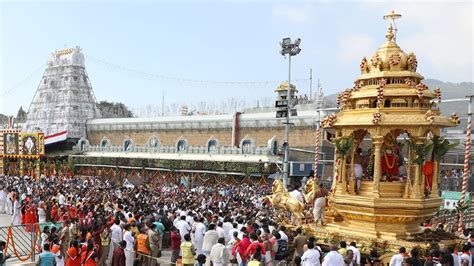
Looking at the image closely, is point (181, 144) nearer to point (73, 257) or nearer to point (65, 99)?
point (65, 99)

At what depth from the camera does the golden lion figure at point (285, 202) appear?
1262 cm

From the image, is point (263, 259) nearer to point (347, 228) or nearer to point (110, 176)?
point (347, 228)

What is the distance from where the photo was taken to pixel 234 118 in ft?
132

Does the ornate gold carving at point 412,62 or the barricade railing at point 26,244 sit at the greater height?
the ornate gold carving at point 412,62

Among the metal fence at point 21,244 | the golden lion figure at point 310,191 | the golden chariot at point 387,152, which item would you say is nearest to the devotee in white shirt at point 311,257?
the golden chariot at point 387,152

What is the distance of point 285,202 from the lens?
13.0 m

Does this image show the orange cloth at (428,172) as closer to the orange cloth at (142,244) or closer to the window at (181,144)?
the orange cloth at (142,244)

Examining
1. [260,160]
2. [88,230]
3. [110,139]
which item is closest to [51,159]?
[110,139]

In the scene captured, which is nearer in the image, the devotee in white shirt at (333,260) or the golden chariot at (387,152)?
the devotee in white shirt at (333,260)

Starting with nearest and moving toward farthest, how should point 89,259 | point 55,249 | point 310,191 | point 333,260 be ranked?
point 333,260
point 89,259
point 55,249
point 310,191

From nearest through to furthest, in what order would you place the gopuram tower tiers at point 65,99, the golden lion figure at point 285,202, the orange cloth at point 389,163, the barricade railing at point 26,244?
1. the orange cloth at point 389,163
2. the barricade railing at point 26,244
3. the golden lion figure at point 285,202
4. the gopuram tower tiers at point 65,99

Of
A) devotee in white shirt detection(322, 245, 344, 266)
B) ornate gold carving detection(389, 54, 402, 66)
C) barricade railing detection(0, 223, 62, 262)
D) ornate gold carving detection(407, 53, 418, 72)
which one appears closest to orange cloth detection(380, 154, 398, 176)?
ornate gold carving detection(407, 53, 418, 72)

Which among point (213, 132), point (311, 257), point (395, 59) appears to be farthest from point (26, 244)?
point (213, 132)

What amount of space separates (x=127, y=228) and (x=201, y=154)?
92.7ft
